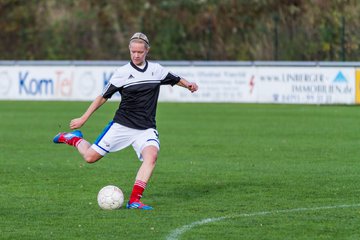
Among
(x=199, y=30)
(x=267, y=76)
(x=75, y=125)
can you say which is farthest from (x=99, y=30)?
(x=75, y=125)

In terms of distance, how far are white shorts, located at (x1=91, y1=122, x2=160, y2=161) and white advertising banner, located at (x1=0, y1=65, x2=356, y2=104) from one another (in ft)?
67.0

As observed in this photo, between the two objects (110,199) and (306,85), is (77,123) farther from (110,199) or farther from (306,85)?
(306,85)

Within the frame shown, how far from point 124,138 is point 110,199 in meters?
0.87

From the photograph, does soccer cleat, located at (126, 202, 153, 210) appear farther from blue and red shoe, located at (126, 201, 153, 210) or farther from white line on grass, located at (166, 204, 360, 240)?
white line on grass, located at (166, 204, 360, 240)

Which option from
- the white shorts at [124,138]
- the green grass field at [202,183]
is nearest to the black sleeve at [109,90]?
the white shorts at [124,138]

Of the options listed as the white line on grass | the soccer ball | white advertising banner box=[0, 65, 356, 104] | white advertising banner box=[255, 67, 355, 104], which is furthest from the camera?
white advertising banner box=[0, 65, 356, 104]

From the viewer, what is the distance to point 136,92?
11336mm

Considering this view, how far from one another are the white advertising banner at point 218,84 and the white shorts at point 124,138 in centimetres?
2044

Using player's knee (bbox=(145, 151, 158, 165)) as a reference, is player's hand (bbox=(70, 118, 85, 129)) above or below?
above

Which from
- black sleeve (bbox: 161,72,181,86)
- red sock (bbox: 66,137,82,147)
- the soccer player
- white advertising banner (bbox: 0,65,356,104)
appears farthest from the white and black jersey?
white advertising banner (bbox: 0,65,356,104)

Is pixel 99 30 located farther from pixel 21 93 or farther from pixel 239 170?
pixel 239 170

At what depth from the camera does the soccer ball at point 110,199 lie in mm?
10805

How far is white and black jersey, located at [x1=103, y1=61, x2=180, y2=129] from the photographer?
37.1 ft

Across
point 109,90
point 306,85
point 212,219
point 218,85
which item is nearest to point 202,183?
point 109,90
